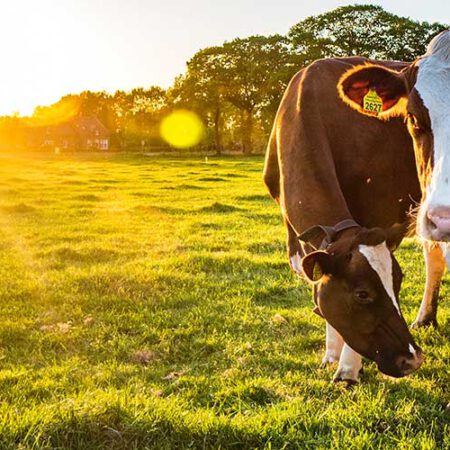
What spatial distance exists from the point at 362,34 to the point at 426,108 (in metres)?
67.4

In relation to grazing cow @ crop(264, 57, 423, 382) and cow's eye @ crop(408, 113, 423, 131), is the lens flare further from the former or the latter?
cow's eye @ crop(408, 113, 423, 131)

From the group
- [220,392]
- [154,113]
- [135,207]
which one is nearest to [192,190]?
[135,207]

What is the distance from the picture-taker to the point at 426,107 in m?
3.98

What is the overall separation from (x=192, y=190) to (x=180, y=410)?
1953cm

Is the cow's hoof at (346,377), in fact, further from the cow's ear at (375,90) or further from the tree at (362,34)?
the tree at (362,34)

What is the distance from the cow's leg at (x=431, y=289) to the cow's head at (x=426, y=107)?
2.09m

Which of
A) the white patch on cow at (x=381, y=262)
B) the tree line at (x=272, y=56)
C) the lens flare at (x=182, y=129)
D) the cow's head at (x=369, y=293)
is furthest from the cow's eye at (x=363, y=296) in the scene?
the lens flare at (x=182, y=129)

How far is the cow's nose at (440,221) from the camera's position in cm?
324

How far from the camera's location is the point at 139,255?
33.5 feet

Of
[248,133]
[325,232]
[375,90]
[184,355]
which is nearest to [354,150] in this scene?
[375,90]

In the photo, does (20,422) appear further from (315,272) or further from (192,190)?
(192,190)

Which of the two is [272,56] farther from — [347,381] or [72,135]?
[347,381]

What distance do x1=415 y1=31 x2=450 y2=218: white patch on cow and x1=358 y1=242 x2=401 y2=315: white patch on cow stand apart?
0.41m

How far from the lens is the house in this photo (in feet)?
355
